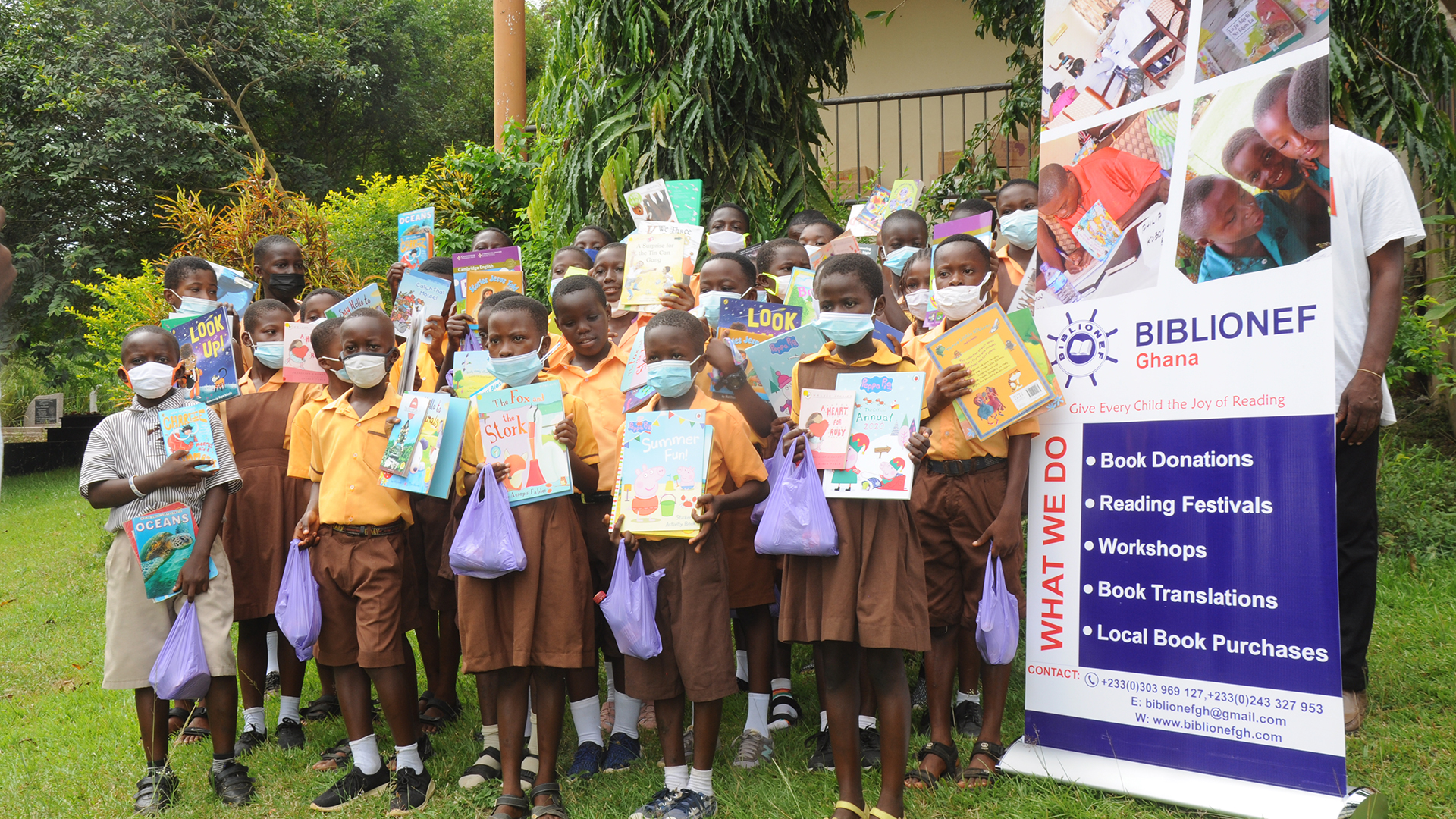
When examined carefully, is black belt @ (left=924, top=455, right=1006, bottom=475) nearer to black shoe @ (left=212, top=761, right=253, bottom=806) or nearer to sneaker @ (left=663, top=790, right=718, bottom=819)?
sneaker @ (left=663, top=790, right=718, bottom=819)

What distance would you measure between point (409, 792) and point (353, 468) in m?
1.24

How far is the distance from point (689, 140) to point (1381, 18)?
→ 425 centimetres

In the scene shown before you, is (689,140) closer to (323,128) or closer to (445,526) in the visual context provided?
Result: (445,526)

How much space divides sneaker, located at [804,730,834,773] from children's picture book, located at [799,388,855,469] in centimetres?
120

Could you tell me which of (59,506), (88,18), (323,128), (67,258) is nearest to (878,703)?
(59,506)

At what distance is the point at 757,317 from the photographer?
416 cm

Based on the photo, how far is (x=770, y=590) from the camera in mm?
4195

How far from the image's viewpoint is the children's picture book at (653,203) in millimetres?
5281

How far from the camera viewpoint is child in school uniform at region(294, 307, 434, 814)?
12.7ft

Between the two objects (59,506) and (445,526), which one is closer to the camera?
(445,526)

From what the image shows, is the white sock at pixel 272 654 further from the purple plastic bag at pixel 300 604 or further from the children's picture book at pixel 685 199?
the children's picture book at pixel 685 199

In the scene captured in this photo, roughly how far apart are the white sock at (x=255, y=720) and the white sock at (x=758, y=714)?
2273 mm

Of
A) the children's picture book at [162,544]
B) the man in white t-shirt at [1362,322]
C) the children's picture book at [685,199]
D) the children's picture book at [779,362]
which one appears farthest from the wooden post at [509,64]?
the man in white t-shirt at [1362,322]

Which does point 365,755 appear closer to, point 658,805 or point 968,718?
point 658,805
